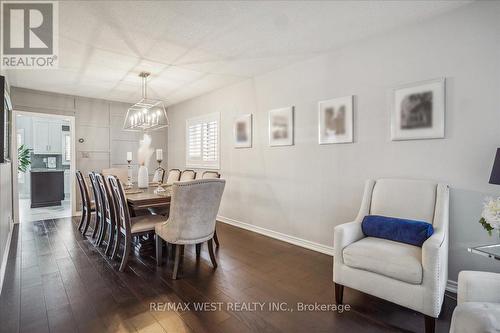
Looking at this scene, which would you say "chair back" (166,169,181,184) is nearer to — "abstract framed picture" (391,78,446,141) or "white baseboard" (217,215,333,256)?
"white baseboard" (217,215,333,256)

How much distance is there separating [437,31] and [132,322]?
12.1 feet

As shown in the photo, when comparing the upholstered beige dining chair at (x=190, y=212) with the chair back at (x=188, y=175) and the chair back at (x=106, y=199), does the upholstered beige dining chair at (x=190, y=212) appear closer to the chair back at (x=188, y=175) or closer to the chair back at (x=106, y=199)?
the chair back at (x=106, y=199)

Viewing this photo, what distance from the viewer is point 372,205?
262 cm

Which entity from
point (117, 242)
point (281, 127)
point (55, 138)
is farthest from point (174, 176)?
point (55, 138)

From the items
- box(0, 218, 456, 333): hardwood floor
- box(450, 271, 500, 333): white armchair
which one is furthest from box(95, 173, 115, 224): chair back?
box(450, 271, 500, 333): white armchair

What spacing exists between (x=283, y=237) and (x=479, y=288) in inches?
102

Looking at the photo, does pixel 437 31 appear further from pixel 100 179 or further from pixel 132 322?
pixel 100 179

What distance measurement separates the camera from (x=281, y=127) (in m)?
3.93

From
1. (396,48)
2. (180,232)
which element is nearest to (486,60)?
(396,48)

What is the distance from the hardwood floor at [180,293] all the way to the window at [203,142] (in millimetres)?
2319

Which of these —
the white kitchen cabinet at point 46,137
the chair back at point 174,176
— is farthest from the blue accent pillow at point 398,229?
the white kitchen cabinet at point 46,137

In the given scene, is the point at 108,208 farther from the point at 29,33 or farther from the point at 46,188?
the point at 46,188

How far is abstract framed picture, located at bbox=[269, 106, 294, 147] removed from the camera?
3.80 m

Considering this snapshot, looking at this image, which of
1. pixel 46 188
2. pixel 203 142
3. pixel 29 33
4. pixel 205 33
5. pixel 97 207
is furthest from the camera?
pixel 46 188
